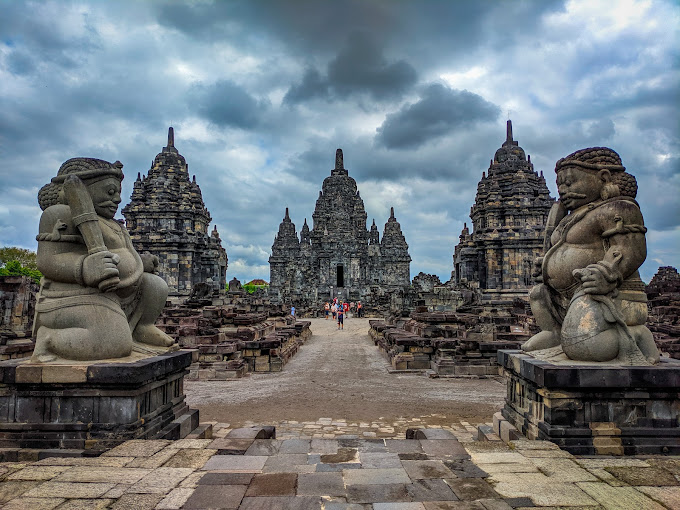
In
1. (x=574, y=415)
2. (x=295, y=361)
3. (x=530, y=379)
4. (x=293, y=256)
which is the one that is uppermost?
A: (x=293, y=256)

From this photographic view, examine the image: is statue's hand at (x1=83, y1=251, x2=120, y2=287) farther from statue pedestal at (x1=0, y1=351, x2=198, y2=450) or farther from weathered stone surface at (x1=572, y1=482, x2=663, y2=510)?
weathered stone surface at (x1=572, y1=482, x2=663, y2=510)

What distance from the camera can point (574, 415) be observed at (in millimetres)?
3539

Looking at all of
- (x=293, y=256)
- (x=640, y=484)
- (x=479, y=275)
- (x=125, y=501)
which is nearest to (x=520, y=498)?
(x=640, y=484)

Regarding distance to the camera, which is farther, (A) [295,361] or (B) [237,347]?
(A) [295,361]

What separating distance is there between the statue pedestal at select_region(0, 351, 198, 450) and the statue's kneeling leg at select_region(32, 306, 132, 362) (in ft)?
0.43

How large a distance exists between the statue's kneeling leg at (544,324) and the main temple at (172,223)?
26.8 m

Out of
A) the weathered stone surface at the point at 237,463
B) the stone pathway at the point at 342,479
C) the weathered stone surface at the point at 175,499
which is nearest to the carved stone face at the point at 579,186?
the stone pathway at the point at 342,479

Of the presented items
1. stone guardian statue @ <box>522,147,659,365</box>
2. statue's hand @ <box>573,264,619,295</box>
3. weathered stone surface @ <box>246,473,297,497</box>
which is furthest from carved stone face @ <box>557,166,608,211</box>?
weathered stone surface @ <box>246,473,297,497</box>

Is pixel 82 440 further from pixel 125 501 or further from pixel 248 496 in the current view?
pixel 248 496

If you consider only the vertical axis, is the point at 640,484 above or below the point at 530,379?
below

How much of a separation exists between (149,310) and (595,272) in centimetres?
395

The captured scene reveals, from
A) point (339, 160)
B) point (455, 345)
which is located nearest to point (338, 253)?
point (339, 160)

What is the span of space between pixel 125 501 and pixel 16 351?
764 cm

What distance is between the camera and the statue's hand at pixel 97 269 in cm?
376
